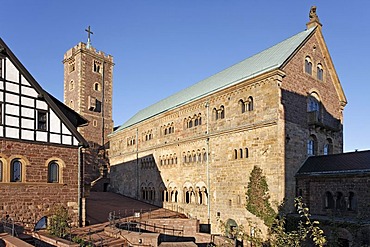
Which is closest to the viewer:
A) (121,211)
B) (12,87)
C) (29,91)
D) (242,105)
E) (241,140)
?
(12,87)

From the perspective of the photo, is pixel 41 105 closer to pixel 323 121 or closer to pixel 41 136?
pixel 41 136

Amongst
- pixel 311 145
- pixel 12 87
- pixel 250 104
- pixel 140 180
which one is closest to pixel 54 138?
pixel 12 87

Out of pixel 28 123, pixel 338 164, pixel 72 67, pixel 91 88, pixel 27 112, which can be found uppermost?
pixel 72 67

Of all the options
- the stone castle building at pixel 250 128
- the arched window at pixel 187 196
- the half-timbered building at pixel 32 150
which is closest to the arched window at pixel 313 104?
the stone castle building at pixel 250 128

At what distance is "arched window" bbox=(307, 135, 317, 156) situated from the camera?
1048 inches

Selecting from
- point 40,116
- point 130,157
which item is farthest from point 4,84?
point 130,157

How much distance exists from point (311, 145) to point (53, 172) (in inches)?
758

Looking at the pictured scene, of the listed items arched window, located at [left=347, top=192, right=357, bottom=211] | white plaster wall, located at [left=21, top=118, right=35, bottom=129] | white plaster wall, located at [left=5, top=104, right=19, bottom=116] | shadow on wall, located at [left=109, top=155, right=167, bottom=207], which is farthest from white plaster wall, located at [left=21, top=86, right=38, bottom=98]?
shadow on wall, located at [left=109, top=155, right=167, bottom=207]

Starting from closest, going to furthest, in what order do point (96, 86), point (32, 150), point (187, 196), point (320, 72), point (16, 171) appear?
point (16, 171)
point (32, 150)
point (320, 72)
point (187, 196)
point (96, 86)

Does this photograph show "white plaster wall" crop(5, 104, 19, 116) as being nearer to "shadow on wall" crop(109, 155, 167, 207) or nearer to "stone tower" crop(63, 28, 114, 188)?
"shadow on wall" crop(109, 155, 167, 207)

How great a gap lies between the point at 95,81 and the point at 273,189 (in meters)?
35.7

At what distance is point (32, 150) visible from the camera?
2000 cm

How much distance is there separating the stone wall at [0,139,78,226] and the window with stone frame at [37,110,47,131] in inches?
42.8

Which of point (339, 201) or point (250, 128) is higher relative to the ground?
point (250, 128)
